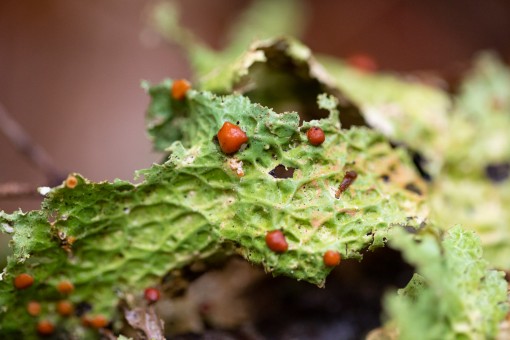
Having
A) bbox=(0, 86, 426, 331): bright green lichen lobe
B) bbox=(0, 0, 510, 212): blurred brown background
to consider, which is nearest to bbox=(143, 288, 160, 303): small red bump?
bbox=(0, 86, 426, 331): bright green lichen lobe

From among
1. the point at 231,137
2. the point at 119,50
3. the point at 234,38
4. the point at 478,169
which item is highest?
the point at 119,50

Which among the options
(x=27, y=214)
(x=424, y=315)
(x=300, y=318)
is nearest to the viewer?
(x=424, y=315)

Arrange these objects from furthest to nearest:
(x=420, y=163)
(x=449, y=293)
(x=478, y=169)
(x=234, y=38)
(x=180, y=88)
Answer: (x=234, y=38)
(x=478, y=169)
(x=420, y=163)
(x=180, y=88)
(x=449, y=293)

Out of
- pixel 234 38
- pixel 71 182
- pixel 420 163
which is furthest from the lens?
pixel 234 38

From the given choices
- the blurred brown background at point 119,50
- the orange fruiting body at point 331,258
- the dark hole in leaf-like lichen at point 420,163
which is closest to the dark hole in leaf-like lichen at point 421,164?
the dark hole in leaf-like lichen at point 420,163

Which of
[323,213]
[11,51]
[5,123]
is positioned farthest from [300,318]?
[11,51]

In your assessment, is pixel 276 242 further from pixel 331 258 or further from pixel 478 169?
pixel 478 169

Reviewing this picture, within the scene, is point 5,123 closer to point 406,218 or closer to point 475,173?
point 406,218

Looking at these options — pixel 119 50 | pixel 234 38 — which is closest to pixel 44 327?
pixel 234 38

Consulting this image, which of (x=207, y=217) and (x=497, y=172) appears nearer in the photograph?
(x=207, y=217)
